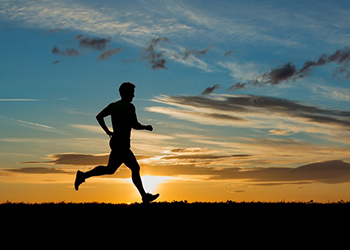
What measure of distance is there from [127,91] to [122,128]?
1073 mm

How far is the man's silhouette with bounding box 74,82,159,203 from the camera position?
42.0 feet

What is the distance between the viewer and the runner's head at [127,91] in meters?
13.0

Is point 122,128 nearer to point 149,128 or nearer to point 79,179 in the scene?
point 149,128

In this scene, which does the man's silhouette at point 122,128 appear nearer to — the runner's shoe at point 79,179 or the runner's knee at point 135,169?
Result: the runner's knee at point 135,169
